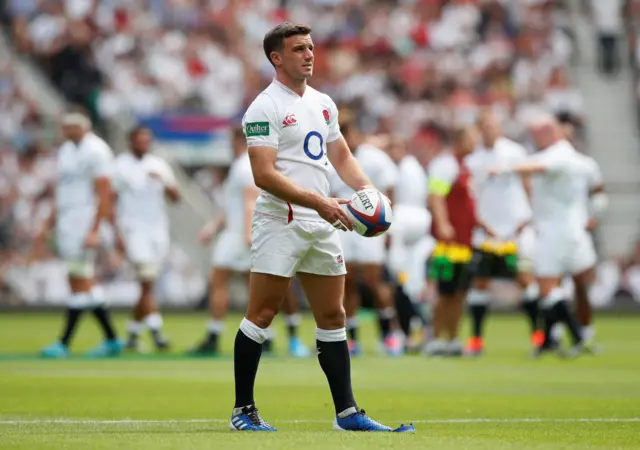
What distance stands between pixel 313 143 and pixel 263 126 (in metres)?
0.38

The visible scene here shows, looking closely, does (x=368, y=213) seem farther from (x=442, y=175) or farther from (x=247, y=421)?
(x=442, y=175)

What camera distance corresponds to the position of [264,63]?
31.9 metres

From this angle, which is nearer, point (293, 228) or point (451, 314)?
point (293, 228)

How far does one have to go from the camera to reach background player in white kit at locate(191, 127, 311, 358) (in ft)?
58.4

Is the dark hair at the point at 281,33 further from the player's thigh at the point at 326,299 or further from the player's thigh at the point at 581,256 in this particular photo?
the player's thigh at the point at 581,256

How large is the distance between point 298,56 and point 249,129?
573 mm

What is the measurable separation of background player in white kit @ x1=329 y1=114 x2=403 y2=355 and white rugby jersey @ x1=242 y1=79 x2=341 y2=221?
8.04 m

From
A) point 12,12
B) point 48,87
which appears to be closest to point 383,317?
point 48,87

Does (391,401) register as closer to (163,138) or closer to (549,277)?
(549,277)

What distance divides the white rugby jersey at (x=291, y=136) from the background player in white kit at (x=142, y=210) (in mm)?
10102

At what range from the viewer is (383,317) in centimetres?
1853

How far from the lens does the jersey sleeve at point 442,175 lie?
59.5ft

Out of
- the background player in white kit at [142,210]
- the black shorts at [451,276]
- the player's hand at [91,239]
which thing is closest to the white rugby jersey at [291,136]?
the player's hand at [91,239]

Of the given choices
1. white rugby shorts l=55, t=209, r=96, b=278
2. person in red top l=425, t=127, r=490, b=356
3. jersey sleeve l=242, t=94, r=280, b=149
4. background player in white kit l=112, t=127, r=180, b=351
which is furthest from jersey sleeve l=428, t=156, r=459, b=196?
jersey sleeve l=242, t=94, r=280, b=149
